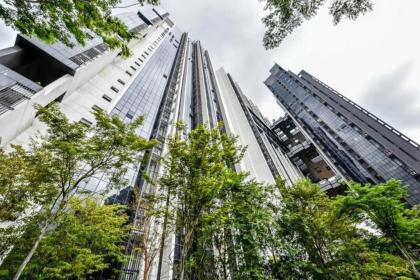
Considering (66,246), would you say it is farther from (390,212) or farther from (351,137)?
(351,137)

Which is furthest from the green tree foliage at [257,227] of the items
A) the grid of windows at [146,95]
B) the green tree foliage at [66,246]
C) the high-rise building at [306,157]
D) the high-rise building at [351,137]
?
the high-rise building at [351,137]

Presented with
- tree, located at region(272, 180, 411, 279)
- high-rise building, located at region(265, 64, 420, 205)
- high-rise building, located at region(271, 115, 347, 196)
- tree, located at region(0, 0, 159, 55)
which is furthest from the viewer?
high-rise building, located at region(271, 115, 347, 196)

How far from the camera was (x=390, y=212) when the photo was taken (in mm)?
9953

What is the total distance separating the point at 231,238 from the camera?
937 cm

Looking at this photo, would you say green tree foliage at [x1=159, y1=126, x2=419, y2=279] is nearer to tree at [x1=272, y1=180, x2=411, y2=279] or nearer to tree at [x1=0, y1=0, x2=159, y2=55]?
tree at [x1=272, y1=180, x2=411, y2=279]

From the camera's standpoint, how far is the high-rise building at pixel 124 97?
13.7 meters

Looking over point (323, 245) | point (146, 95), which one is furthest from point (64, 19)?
point (146, 95)

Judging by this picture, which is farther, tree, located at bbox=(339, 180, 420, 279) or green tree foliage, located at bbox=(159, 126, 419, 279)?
tree, located at bbox=(339, 180, 420, 279)

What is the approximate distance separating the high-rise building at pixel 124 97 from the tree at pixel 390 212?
36.2ft

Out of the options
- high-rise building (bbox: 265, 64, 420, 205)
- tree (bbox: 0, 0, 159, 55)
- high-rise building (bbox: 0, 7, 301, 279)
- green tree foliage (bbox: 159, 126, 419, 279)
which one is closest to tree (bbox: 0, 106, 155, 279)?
high-rise building (bbox: 0, 7, 301, 279)

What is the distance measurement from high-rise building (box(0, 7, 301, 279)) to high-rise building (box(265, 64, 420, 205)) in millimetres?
20553

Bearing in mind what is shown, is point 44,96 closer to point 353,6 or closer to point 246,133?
point 353,6

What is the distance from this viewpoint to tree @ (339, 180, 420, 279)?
968 centimetres

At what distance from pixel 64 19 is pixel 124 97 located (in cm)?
2323
